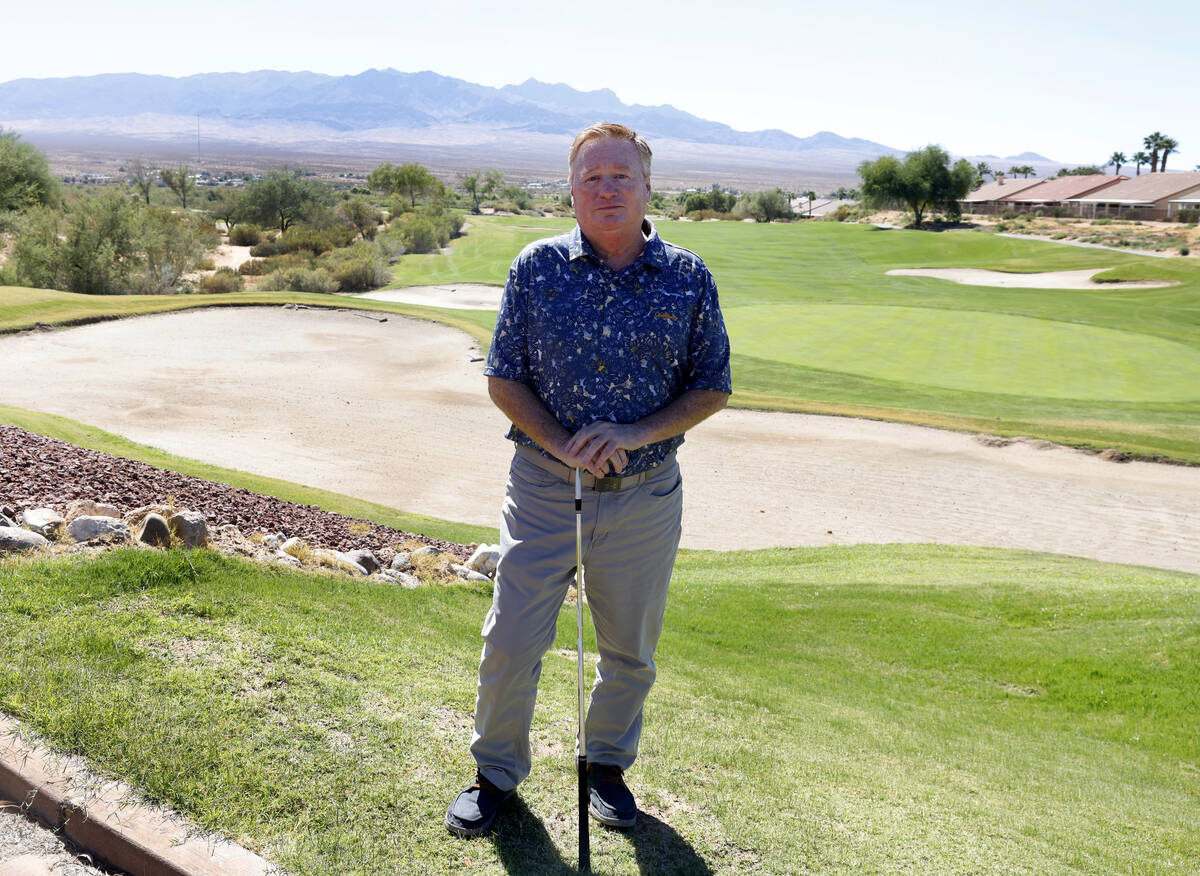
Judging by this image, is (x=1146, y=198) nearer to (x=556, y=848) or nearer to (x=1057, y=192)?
(x=1057, y=192)

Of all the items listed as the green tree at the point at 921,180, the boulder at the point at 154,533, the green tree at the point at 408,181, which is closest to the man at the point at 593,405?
the boulder at the point at 154,533

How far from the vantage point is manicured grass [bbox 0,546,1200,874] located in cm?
342

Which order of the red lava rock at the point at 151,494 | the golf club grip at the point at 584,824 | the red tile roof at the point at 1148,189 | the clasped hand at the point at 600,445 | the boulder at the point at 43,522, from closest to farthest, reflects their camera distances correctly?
the golf club grip at the point at 584,824
the clasped hand at the point at 600,445
the boulder at the point at 43,522
the red lava rock at the point at 151,494
the red tile roof at the point at 1148,189

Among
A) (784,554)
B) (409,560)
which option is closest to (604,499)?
(409,560)

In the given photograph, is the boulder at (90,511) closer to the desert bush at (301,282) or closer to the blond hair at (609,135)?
the blond hair at (609,135)

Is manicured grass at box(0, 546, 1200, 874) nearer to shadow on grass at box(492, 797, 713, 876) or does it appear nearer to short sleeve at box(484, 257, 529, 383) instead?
shadow on grass at box(492, 797, 713, 876)

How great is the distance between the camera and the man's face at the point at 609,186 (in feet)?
11.6

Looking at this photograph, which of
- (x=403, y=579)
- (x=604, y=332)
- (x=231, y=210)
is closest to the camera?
(x=604, y=332)

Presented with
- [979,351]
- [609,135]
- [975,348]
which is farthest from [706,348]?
[975,348]

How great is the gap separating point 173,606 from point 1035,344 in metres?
25.6

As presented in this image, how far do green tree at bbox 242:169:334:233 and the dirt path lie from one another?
43402 mm

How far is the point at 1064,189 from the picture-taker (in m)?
96.9

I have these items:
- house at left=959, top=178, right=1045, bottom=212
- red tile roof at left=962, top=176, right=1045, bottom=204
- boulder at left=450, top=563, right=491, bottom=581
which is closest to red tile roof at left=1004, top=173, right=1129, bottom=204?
house at left=959, top=178, right=1045, bottom=212

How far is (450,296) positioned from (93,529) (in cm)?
3201
